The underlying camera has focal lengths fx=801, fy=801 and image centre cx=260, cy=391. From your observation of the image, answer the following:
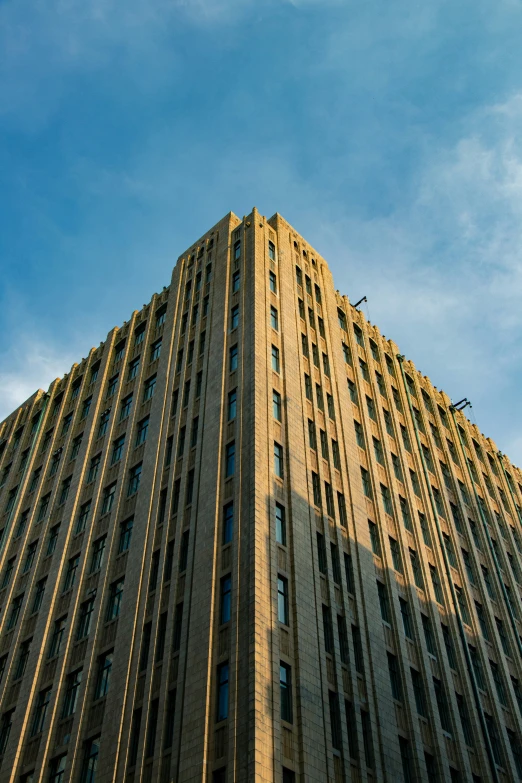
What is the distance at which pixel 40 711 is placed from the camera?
32.2 metres

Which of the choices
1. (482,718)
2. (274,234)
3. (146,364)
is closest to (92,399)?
(146,364)

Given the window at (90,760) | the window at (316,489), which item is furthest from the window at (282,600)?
the window at (90,760)

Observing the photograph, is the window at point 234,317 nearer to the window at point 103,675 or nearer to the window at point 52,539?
the window at point 52,539

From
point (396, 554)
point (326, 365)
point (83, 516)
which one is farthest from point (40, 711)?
point (326, 365)

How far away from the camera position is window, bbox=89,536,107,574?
36.0 m

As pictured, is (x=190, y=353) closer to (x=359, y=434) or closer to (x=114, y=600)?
(x=359, y=434)

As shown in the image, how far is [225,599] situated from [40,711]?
10.4 metres

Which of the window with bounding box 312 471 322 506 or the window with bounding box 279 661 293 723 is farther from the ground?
the window with bounding box 312 471 322 506

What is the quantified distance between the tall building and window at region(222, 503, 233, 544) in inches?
4.6

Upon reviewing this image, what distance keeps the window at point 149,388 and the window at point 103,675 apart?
15098 mm

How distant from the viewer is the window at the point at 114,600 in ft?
107

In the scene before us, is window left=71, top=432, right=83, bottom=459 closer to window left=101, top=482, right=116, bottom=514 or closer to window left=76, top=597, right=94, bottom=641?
window left=101, top=482, right=116, bottom=514

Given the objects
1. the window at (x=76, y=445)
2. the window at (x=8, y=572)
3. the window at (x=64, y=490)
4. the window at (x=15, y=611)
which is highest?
the window at (x=76, y=445)

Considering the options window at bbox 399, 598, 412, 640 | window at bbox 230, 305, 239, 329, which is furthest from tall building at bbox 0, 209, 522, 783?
window at bbox 230, 305, 239, 329
